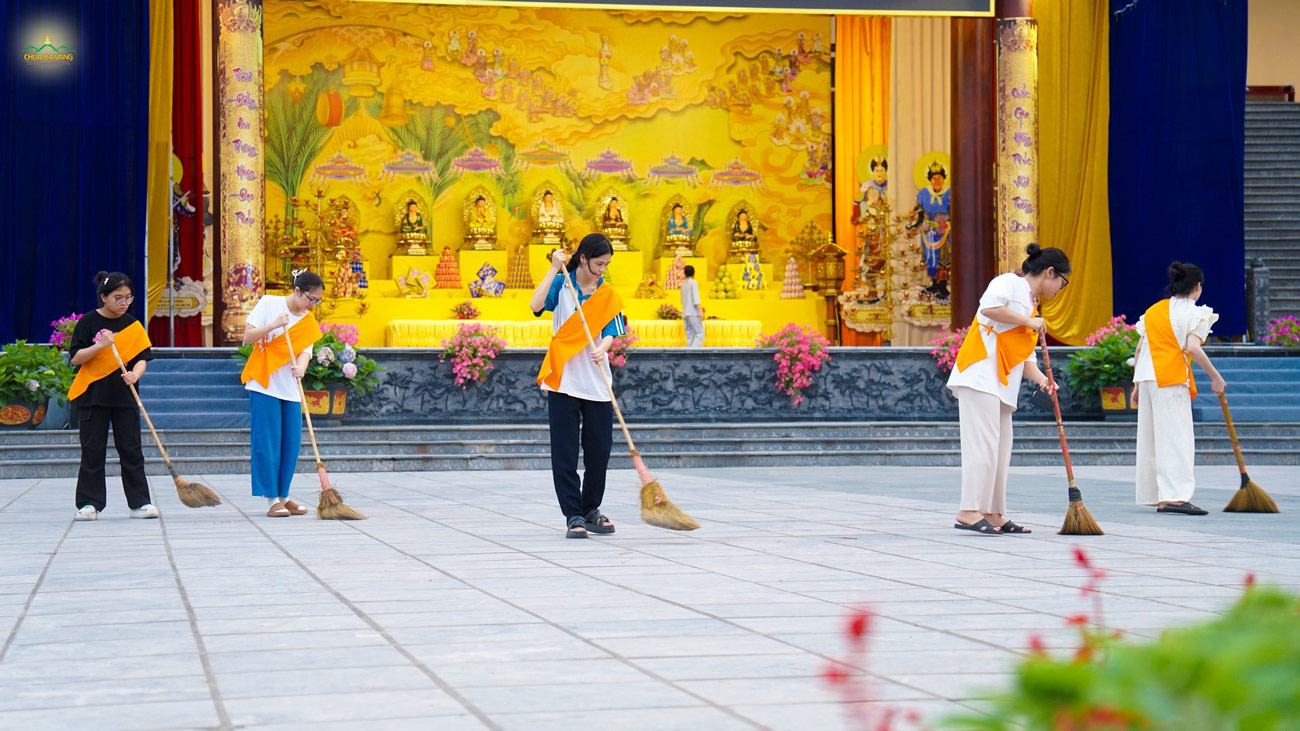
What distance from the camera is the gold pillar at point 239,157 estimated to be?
15477 millimetres

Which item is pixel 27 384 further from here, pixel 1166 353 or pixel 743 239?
pixel 743 239

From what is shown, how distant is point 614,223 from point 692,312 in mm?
3132

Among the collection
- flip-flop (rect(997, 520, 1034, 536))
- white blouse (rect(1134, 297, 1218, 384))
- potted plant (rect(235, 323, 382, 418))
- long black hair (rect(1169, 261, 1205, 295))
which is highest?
long black hair (rect(1169, 261, 1205, 295))

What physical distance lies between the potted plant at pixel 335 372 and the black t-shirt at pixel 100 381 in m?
4.90

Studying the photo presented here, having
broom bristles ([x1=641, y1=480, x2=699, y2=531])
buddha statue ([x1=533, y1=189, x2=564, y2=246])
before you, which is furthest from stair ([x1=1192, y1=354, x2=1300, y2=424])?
buddha statue ([x1=533, y1=189, x2=564, y2=246])

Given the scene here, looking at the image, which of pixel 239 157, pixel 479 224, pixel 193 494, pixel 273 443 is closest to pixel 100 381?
pixel 193 494

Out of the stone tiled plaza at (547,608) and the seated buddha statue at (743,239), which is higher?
the seated buddha statue at (743,239)

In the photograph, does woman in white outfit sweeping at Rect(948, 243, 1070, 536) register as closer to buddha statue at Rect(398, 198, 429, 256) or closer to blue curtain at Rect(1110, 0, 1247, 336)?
blue curtain at Rect(1110, 0, 1247, 336)

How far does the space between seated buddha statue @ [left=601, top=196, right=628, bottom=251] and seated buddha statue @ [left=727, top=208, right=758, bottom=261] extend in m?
1.63

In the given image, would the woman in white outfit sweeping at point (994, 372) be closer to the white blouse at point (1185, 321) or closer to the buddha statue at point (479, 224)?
the white blouse at point (1185, 321)

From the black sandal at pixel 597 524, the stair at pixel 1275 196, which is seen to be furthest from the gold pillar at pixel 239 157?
the stair at pixel 1275 196

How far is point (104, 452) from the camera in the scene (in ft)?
26.0

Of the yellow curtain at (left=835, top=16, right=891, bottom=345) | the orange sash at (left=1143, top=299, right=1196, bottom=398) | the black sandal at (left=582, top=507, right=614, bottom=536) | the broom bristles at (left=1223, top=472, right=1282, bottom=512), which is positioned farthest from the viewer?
the yellow curtain at (left=835, top=16, right=891, bottom=345)

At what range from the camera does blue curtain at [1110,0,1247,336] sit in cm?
1717
